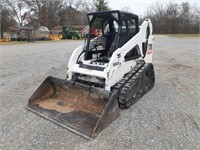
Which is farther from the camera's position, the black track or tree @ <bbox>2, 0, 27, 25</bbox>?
tree @ <bbox>2, 0, 27, 25</bbox>

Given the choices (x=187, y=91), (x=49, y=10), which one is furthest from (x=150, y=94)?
(x=49, y=10)

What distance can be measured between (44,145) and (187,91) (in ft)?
13.5

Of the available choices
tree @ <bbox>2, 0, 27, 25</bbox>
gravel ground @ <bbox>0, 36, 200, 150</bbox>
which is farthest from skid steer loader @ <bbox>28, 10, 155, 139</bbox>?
tree @ <bbox>2, 0, 27, 25</bbox>

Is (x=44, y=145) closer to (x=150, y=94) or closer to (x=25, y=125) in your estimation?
(x=25, y=125)

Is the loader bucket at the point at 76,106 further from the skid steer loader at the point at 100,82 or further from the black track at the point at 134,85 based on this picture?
the black track at the point at 134,85

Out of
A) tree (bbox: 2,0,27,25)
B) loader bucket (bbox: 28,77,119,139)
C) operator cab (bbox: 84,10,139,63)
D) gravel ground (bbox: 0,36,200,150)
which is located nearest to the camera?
gravel ground (bbox: 0,36,200,150)

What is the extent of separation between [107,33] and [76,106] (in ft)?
7.79

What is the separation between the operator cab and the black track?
29.7 inches

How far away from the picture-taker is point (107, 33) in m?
5.19

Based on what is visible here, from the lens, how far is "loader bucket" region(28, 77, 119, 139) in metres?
3.10

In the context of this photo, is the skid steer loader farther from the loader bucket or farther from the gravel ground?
the gravel ground

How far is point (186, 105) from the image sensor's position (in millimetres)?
4199

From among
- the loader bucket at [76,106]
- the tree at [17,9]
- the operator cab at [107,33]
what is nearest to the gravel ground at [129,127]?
the loader bucket at [76,106]

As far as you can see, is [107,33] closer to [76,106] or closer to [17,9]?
[76,106]
